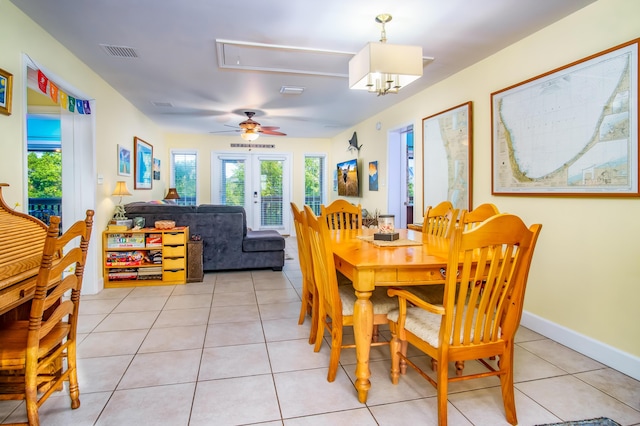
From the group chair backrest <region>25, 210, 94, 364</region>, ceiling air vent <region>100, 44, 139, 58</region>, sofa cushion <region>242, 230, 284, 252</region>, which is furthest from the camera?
sofa cushion <region>242, 230, 284, 252</region>

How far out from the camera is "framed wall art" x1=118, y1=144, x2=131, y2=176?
15.1ft

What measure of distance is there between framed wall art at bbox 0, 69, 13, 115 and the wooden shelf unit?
6.38 feet

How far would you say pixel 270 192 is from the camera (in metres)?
8.57

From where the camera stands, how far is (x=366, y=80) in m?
2.54

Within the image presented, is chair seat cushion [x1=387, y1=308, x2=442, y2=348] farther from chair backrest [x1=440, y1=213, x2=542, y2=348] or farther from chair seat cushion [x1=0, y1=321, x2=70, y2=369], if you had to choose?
chair seat cushion [x1=0, y1=321, x2=70, y2=369]

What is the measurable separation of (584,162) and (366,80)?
64.3 inches

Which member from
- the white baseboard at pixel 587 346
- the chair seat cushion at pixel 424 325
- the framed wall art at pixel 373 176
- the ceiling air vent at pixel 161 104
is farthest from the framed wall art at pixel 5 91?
the framed wall art at pixel 373 176

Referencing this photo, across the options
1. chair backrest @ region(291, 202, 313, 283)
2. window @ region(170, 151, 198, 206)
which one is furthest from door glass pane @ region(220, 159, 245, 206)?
chair backrest @ region(291, 202, 313, 283)

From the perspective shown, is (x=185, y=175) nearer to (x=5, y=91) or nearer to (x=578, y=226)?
(x=5, y=91)

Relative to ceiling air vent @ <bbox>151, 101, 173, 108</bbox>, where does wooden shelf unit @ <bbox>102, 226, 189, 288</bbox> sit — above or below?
below

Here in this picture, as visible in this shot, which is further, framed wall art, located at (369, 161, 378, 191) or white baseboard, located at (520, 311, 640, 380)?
Answer: framed wall art, located at (369, 161, 378, 191)

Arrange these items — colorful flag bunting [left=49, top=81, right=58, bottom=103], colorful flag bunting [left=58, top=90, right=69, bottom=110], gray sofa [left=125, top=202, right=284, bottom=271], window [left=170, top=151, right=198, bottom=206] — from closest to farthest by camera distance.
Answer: colorful flag bunting [left=49, top=81, right=58, bottom=103] → colorful flag bunting [left=58, top=90, right=69, bottom=110] → gray sofa [left=125, top=202, right=284, bottom=271] → window [left=170, top=151, right=198, bottom=206]

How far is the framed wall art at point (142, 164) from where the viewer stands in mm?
5359

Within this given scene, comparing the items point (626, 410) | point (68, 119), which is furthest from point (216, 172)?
point (626, 410)
